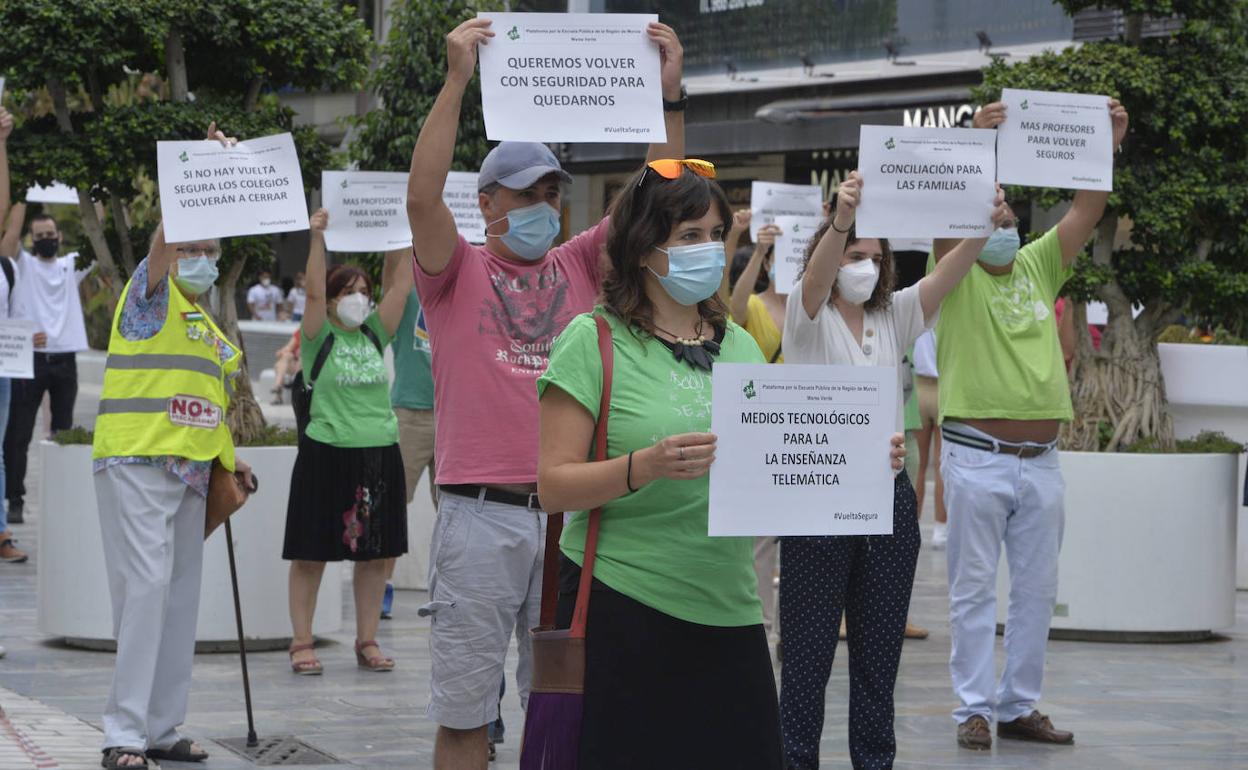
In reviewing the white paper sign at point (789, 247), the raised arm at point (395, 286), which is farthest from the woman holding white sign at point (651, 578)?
the white paper sign at point (789, 247)

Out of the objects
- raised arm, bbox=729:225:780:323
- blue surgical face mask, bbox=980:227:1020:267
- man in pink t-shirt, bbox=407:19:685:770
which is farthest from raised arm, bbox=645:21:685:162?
raised arm, bbox=729:225:780:323

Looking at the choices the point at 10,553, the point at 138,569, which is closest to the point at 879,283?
the point at 138,569

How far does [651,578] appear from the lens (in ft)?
12.8

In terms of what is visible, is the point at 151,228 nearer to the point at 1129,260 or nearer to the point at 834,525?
the point at 1129,260

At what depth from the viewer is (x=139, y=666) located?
6.39 m

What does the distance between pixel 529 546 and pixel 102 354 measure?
30769 millimetres

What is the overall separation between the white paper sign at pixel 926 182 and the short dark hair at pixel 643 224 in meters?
1.78

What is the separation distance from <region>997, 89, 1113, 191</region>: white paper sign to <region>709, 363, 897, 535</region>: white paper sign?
109 inches

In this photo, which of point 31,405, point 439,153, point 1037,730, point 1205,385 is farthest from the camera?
point 31,405

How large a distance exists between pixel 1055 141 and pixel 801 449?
3.30m

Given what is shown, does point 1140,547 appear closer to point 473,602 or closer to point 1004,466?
point 1004,466

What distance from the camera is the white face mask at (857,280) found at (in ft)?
19.6

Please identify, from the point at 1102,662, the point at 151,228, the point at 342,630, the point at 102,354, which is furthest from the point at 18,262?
the point at 102,354

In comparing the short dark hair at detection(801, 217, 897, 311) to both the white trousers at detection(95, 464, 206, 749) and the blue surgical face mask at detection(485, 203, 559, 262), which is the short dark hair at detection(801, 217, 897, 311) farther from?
the white trousers at detection(95, 464, 206, 749)
